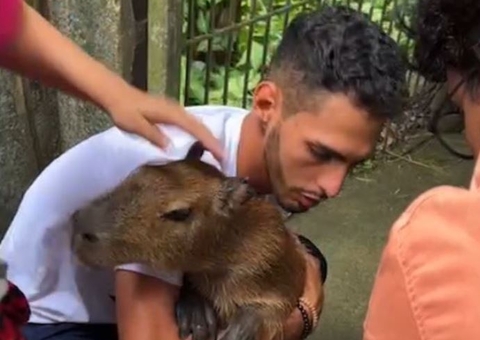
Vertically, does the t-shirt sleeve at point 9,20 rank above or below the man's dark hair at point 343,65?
above

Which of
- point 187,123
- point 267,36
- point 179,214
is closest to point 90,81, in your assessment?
point 187,123

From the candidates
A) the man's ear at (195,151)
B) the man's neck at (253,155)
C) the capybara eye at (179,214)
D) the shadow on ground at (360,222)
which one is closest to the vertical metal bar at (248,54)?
the shadow on ground at (360,222)

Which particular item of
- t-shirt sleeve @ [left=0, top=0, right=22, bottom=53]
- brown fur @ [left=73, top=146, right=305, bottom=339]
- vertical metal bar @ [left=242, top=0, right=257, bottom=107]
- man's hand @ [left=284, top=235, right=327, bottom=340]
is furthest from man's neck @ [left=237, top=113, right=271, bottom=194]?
vertical metal bar @ [left=242, top=0, right=257, bottom=107]

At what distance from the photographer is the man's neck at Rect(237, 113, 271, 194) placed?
243 centimetres

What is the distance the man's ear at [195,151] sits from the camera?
86.8 inches

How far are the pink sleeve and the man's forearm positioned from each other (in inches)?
2.6

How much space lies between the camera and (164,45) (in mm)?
3336

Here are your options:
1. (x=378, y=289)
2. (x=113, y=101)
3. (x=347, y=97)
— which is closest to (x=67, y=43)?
(x=113, y=101)

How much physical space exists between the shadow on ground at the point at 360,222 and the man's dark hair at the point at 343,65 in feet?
4.98

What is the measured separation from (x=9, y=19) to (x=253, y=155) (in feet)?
2.43

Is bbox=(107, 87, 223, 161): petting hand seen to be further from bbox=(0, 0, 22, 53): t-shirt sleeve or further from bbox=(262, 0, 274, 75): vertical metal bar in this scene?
bbox=(262, 0, 274, 75): vertical metal bar

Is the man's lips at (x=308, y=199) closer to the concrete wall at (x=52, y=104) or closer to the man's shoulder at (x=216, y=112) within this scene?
the man's shoulder at (x=216, y=112)

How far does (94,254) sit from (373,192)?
2814mm

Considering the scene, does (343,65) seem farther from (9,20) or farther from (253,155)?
(9,20)
